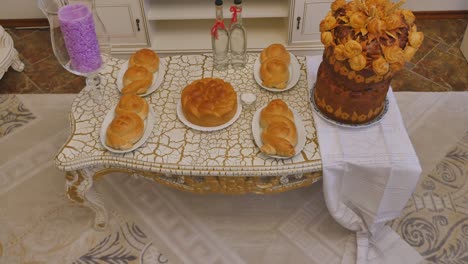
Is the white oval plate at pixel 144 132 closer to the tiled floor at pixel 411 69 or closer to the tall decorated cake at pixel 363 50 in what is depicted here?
the tall decorated cake at pixel 363 50

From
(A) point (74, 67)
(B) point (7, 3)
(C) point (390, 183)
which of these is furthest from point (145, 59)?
(B) point (7, 3)

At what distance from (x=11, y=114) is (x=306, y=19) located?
5.23 ft

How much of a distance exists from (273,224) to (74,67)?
94 centimetres

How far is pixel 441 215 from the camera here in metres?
1.74

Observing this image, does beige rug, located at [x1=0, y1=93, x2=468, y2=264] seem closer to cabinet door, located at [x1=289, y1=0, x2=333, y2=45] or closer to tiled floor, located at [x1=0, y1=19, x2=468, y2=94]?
tiled floor, located at [x1=0, y1=19, x2=468, y2=94]

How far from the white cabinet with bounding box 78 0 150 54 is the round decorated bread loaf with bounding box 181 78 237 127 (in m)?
0.99

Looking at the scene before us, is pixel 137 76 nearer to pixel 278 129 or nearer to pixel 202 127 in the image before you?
pixel 202 127

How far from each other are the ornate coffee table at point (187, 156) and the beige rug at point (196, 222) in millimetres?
193

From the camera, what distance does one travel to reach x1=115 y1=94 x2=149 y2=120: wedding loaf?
146cm

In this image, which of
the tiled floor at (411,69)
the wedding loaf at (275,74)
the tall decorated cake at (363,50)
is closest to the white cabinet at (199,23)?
the tiled floor at (411,69)

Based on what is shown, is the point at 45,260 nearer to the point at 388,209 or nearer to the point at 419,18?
the point at 388,209

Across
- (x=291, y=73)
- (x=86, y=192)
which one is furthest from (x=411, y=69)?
(x=86, y=192)

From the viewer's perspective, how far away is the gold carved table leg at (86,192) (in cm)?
144

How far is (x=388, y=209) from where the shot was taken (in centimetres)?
148
